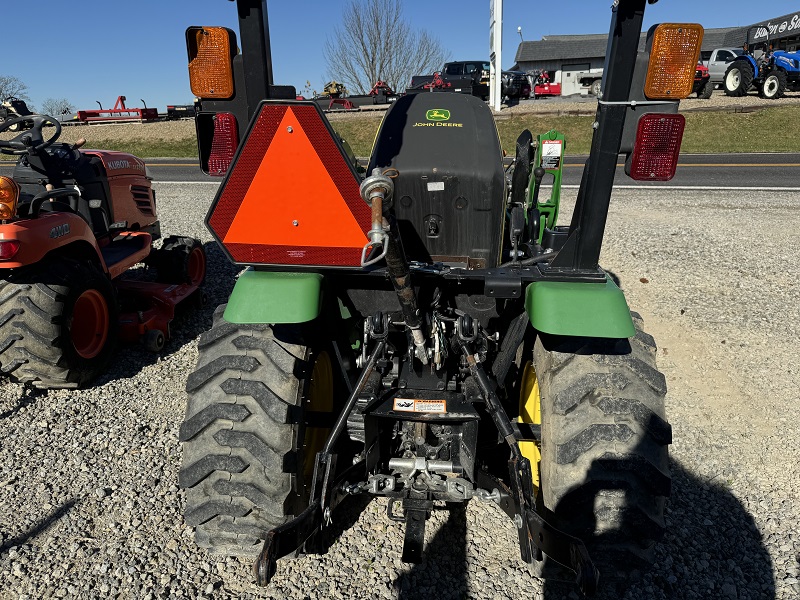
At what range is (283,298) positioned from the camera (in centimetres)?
225

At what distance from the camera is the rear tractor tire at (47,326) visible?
13.0 feet

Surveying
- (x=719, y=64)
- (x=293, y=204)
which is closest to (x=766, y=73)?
(x=719, y=64)

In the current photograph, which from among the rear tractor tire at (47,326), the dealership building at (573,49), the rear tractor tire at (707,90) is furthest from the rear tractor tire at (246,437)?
the dealership building at (573,49)

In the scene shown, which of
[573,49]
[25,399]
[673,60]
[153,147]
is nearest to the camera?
[673,60]

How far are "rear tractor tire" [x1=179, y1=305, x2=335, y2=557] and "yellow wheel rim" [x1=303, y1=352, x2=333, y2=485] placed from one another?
11.8 inches

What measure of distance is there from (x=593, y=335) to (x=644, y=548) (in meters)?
0.87

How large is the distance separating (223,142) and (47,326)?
2.67m

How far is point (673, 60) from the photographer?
1.77m

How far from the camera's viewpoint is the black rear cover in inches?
102

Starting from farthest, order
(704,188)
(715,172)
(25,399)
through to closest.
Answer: (715,172) < (704,188) < (25,399)

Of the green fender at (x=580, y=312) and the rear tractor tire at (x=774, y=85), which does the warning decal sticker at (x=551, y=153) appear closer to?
the green fender at (x=580, y=312)

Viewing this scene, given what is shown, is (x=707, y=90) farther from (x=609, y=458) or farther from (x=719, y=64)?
(x=609, y=458)

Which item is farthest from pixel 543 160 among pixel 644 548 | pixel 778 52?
pixel 778 52

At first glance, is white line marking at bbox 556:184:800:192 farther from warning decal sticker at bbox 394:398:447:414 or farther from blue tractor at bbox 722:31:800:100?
blue tractor at bbox 722:31:800:100
